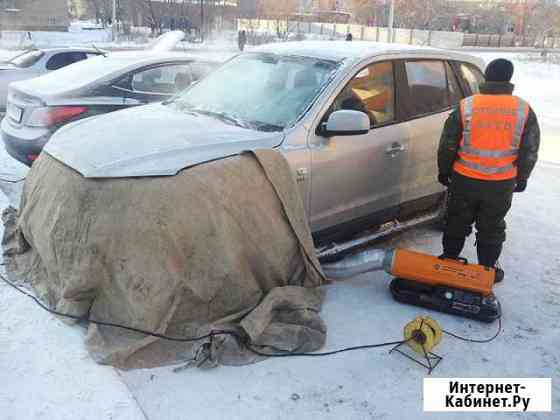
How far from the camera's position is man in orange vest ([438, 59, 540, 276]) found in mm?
4109

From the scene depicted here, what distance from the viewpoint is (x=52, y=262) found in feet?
12.2

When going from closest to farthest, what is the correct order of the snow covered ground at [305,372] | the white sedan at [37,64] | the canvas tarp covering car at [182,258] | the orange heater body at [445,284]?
the snow covered ground at [305,372] < the canvas tarp covering car at [182,258] < the orange heater body at [445,284] < the white sedan at [37,64]

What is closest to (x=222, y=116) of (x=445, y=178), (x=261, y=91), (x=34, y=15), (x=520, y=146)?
(x=261, y=91)

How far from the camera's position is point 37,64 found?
32.6 feet

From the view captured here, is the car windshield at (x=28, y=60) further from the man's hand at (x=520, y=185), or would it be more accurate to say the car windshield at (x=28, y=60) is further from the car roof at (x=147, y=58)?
the man's hand at (x=520, y=185)

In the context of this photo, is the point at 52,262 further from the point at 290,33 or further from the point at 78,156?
the point at 290,33

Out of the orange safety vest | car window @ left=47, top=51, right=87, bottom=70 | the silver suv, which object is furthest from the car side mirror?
car window @ left=47, top=51, right=87, bottom=70

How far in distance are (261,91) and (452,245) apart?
2.02 m

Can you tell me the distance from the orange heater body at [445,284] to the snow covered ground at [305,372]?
0.09m

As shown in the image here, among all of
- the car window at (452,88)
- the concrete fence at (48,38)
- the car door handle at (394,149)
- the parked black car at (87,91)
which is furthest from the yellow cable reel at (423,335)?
the concrete fence at (48,38)

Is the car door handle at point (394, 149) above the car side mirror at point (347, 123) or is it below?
below

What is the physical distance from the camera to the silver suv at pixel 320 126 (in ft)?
12.5

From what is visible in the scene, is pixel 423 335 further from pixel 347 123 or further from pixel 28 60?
pixel 28 60

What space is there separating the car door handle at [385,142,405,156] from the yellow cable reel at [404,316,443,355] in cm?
165
